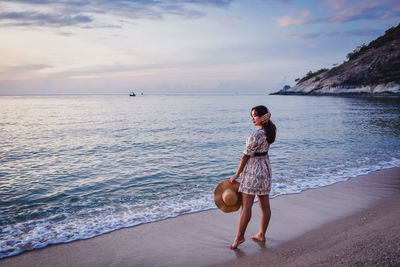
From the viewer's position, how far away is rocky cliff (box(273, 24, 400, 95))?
245 feet

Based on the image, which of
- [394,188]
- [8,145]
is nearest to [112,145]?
[8,145]

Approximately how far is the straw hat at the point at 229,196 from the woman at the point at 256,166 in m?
0.17

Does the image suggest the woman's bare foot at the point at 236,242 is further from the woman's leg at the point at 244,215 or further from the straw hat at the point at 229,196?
the straw hat at the point at 229,196

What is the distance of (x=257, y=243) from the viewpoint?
4.35 metres

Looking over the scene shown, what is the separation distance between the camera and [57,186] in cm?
808

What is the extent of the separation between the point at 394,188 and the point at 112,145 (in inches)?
511

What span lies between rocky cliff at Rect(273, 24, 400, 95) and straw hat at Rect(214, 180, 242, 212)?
277ft

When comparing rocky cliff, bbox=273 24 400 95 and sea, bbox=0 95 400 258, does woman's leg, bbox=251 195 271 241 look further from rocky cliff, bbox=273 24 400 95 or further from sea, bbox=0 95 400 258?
rocky cliff, bbox=273 24 400 95

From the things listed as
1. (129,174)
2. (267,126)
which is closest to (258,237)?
(267,126)

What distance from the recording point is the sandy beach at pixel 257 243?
12.2 feet

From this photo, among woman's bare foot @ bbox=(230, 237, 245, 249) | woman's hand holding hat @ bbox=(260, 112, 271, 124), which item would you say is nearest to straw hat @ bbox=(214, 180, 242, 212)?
woman's bare foot @ bbox=(230, 237, 245, 249)

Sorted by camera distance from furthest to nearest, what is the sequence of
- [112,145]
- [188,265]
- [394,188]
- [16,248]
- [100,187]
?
[112,145]
[100,187]
[394,188]
[16,248]
[188,265]

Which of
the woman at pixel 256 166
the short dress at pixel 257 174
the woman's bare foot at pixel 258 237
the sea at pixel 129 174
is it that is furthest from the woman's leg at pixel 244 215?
the sea at pixel 129 174

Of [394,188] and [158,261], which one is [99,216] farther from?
[394,188]
